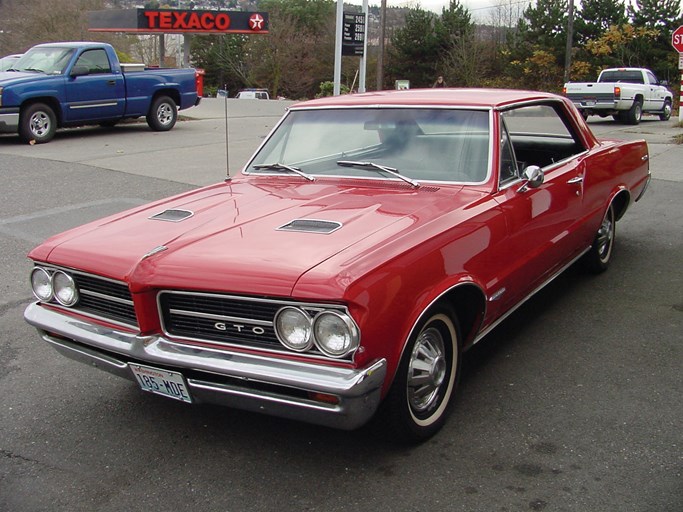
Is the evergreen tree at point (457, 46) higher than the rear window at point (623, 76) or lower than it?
higher

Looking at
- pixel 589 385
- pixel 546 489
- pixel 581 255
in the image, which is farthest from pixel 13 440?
pixel 581 255

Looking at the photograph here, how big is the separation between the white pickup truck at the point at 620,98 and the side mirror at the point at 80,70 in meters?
13.3

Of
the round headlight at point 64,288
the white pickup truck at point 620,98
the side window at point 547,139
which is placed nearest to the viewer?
the round headlight at point 64,288

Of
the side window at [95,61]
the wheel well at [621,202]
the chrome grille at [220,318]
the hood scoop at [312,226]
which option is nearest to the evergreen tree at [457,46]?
the side window at [95,61]

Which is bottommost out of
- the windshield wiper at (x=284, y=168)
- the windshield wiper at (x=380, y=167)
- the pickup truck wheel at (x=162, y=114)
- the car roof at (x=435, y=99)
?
the pickup truck wheel at (x=162, y=114)

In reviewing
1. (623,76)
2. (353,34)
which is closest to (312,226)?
(353,34)

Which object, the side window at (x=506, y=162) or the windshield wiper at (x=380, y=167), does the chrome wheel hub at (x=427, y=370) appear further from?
the side window at (x=506, y=162)

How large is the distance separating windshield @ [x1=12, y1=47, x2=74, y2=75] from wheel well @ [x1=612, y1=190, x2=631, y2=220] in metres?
10.7

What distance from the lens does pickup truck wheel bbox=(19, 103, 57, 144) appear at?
13.1 m

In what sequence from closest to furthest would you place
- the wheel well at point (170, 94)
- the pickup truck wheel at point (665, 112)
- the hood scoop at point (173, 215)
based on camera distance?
the hood scoop at point (173, 215) → the wheel well at point (170, 94) → the pickup truck wheel at point (665, 112)

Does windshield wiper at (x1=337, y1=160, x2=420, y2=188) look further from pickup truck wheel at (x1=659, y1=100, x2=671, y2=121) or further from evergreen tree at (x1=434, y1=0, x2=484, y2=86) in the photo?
evergreen tree at (x1=434, y1=0, x2=484, y2=86)

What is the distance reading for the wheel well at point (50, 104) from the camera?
1296 centimetres

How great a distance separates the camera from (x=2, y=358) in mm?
4504

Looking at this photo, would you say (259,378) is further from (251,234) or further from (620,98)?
(620,98)
